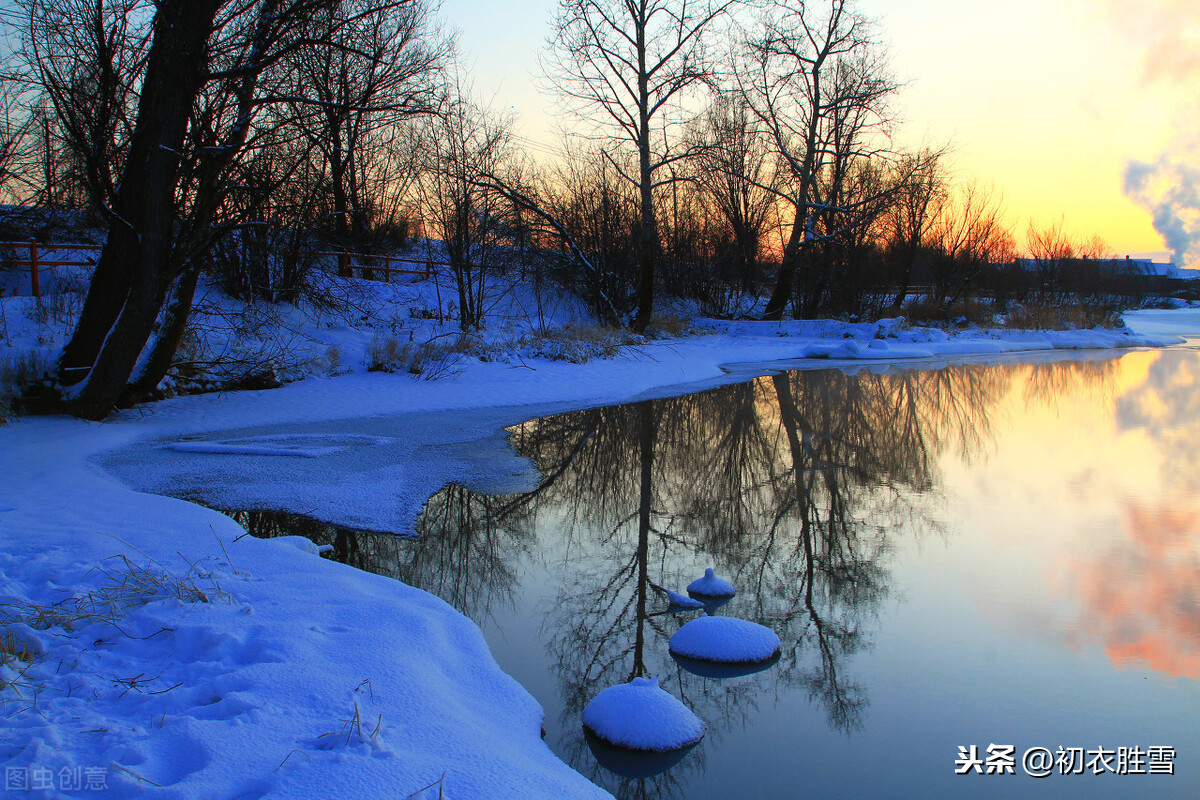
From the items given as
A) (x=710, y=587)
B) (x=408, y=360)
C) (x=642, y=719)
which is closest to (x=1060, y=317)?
(x=408, y=360)

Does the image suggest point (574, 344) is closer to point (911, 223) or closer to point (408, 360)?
point (408, 360)

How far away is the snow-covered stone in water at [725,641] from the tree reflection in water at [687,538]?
0.12 meters

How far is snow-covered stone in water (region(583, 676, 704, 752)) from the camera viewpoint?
307 centimetres

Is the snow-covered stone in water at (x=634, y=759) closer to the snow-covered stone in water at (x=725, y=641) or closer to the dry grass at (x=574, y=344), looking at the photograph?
the snow-covered stone in water at (x=725, y=641)

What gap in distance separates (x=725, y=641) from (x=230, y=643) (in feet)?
7.91

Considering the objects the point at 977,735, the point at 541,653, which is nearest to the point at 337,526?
the point at 541,653

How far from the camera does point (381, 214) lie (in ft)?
77.4

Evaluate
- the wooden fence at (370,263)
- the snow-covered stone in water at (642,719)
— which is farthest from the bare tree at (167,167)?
the wooden fence at (370,263)

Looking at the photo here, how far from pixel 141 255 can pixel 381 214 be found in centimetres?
1575

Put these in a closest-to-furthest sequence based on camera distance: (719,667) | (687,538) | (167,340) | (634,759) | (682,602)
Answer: (634,759) < (719,667) < (682,602) < (687,538) < (167,340)

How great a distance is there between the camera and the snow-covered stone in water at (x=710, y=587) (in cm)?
457

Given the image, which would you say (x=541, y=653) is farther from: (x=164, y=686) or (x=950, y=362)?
(x=950, y=362)

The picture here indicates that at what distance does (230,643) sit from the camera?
3.11 metres

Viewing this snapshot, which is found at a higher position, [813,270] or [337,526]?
[813,270]
